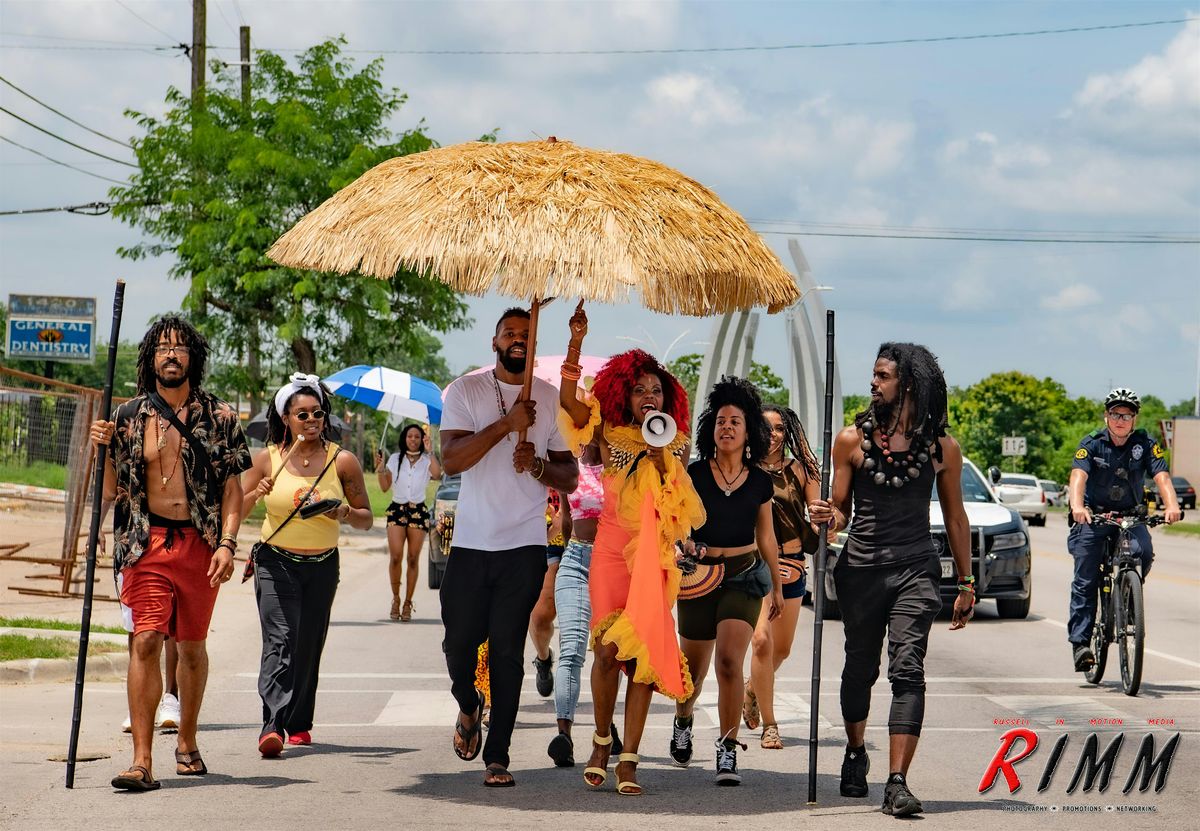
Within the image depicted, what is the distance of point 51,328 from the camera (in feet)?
102

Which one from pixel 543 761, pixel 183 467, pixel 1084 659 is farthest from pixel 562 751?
pixel 1084 659

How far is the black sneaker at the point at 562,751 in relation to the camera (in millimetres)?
8141

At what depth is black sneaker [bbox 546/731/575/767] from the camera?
814 cm

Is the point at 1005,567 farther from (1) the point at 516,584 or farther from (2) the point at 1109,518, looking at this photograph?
(1) the point at 516,584

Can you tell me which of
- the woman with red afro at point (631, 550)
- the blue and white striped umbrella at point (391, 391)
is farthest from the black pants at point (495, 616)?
the blue and white striped umbrella at point (391, 391)

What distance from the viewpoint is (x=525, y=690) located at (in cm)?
1144

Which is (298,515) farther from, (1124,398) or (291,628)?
(1124,398)

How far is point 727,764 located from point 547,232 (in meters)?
2.61

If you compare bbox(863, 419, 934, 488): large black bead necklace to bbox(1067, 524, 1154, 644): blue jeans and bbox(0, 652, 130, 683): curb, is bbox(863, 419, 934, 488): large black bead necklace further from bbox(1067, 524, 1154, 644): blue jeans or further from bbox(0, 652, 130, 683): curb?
bbox(0, 652, 130, 683): curb

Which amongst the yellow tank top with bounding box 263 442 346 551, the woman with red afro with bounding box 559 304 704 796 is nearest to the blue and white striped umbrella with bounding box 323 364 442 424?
the yellow tank top with bounding box 263 442 346 551

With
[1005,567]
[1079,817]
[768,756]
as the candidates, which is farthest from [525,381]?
[1005,567]

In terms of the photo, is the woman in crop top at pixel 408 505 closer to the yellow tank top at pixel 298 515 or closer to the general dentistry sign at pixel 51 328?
the yellow tank top at pixel 298 515

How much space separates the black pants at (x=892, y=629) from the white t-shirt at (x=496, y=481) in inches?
57.1

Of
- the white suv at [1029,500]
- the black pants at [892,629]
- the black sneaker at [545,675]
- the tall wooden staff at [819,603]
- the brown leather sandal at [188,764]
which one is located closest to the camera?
the black pants at [892,629]
